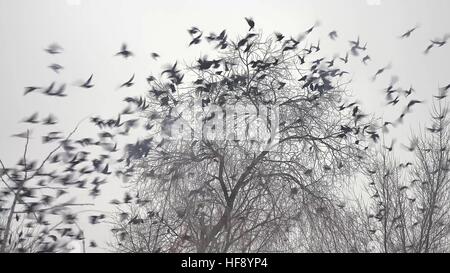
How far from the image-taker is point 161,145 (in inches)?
326

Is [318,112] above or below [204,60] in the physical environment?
below

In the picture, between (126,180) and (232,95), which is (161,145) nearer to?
(126,180)

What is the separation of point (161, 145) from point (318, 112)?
3.15 m
